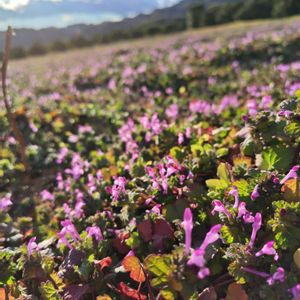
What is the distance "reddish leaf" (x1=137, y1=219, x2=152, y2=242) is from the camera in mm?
2225

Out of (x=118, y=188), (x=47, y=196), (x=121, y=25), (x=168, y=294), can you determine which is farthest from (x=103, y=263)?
(x=121, y=25)

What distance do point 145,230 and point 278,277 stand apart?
82 cm

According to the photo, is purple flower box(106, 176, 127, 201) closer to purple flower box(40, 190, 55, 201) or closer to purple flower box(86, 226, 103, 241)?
purple flower box(86, 226, 103, 241)

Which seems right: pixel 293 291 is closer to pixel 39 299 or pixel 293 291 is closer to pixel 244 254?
pixel 244 254

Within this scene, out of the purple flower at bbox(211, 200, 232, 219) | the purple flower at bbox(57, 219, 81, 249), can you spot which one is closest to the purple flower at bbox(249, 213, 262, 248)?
the purple flower at bbox(211, 200, 232, 219)

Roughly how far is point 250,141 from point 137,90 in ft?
16.0

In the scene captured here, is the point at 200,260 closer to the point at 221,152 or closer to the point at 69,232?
the point at 69,232

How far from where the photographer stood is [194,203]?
238cm

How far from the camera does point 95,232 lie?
2287 millimetres

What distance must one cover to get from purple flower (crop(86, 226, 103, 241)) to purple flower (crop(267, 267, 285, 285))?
0.93 metres

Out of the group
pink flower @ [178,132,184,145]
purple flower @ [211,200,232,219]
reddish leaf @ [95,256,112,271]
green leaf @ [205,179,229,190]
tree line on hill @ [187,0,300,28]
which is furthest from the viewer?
tree line on hill @ [187,0,300,28]

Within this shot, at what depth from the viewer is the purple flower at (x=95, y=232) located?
7.43 ft

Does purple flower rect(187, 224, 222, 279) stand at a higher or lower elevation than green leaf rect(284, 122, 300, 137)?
lower

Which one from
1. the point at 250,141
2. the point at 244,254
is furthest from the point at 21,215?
the point at 244,254
